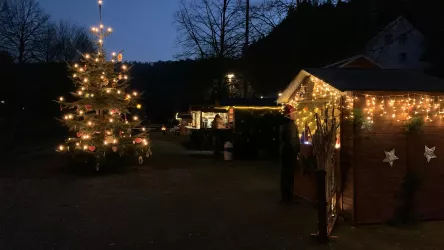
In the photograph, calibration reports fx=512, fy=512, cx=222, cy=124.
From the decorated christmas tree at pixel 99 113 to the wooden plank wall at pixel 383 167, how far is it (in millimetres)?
10502

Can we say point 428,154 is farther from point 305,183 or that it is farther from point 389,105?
point 305,183

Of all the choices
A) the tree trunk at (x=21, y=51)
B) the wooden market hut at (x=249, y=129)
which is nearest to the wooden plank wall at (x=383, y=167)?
the wooden market hut at (x=249, y=129)

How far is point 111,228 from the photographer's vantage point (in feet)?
28.8

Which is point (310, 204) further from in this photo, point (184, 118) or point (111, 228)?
point (184, 118)

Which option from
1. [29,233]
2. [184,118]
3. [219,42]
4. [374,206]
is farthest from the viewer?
[184,118]

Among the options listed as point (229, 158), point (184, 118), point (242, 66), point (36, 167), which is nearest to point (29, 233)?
point (36, 167)

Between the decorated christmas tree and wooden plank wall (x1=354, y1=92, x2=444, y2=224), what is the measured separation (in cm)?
1050

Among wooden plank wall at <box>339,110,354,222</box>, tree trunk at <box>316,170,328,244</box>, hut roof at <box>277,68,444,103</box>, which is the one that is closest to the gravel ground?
tree trunk at <box>316,170,328,244</box>

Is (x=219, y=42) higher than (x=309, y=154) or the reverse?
higher

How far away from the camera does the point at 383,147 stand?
8.98m

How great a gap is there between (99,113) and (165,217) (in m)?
9.59

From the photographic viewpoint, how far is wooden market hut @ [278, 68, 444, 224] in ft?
29.3

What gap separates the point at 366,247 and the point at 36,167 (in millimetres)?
15162

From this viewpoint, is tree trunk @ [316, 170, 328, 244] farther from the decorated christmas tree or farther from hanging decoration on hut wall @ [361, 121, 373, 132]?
the decorated christmas tree
